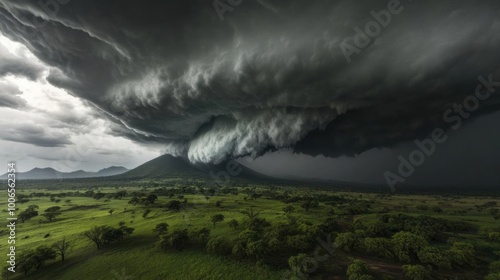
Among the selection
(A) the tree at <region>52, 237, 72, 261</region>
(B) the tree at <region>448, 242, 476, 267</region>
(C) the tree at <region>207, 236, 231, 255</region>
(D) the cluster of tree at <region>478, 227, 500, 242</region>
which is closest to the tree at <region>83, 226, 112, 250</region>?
(A) the tree at <region>52, 237, 72, 261</region>

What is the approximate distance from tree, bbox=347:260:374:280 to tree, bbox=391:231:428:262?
12.0 metres

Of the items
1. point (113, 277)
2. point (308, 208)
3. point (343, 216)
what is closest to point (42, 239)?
point (113, 277)

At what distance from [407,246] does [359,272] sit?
1870 centimetres

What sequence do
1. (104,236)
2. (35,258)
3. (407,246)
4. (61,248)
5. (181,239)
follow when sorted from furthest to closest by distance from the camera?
(104,236) < (61,248) < (181,239) < (35,258) < (407,246)

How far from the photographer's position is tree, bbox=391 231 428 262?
2105 inches

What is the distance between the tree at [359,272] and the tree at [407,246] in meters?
12.0

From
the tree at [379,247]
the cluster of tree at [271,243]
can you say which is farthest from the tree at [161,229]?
the tree at [379,247]

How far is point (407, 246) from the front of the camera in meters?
55.9

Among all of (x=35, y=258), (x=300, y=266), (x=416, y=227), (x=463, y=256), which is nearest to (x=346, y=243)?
(x=300, y=266)

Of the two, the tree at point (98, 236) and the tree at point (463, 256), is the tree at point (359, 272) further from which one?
the tree at point (98, 236)

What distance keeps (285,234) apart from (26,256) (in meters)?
65.2

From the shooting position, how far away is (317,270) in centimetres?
5069

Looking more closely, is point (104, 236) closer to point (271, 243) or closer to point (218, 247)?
point (218, 247)

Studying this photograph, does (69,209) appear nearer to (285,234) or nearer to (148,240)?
(148,240)
